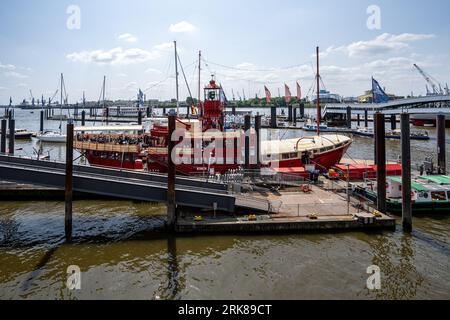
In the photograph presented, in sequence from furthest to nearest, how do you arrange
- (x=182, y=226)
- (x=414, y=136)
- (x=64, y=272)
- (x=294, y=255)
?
(x=414, y=136), (x=182, y=226), (x=294, y=255), (x=64, y=272)

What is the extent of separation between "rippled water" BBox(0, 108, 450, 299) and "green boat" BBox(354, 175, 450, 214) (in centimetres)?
150

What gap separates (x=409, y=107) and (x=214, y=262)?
12469 centimetres

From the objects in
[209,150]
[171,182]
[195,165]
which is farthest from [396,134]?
[171,182]

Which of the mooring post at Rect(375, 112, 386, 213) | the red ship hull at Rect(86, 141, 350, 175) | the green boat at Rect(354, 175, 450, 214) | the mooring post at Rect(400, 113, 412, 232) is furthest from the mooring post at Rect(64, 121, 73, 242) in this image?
the green boat at Rect(354, 175, 450, 214)

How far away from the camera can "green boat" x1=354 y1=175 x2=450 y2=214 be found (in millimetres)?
24766

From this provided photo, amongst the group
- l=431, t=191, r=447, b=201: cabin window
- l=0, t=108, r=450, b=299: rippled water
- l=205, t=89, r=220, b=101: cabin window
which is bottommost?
l=0, t=108, r=450, b=299: rippled water

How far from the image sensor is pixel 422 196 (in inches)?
987

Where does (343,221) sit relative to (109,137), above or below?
below

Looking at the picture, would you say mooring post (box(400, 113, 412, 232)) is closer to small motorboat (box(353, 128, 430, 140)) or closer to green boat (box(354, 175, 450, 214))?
green boat (box(354, 175, 450, 214))

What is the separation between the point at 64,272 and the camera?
16.4 meters
